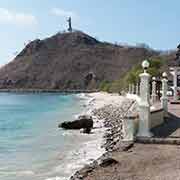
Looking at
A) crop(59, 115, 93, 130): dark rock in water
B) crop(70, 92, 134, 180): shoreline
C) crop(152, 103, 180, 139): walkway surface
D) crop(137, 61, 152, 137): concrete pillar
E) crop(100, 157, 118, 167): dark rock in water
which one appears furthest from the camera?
crop(59, 115, 93, 130): dark rock in water

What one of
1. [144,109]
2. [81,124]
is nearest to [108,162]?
[144,109]

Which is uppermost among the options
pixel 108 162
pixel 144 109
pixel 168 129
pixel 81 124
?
pixel 144 109

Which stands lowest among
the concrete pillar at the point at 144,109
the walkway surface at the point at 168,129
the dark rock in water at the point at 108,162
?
the dark rock in water at the point at 108,162

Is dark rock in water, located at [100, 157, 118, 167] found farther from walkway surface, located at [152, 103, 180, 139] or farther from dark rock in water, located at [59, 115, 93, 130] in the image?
dark rock in water, located at [59, 115, 93, 130]

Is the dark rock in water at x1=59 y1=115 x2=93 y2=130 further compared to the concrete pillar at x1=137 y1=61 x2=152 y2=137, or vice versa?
the dark rock in water at x1=59 y1=115 x2=93 y2=130

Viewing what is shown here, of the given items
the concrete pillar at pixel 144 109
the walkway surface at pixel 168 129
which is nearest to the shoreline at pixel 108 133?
the concrete pillar at pixel 144 109

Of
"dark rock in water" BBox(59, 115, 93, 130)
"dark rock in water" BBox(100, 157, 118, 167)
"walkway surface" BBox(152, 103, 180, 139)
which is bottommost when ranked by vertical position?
"dark rock in water" BBox(59, 115, 93, 130)

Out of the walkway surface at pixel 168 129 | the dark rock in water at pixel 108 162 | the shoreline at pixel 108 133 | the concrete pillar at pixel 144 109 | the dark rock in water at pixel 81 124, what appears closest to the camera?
the dark rock in water at pixel 108 162

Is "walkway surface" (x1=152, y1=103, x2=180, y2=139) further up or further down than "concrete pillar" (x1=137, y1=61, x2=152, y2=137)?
further down

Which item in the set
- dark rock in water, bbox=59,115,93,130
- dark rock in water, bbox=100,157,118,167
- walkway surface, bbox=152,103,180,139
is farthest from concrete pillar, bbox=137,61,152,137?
dark rock in water, bbox=59,115,93,130

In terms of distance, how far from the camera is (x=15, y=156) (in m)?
22.4

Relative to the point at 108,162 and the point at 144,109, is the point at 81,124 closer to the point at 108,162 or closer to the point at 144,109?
the point at 144,109

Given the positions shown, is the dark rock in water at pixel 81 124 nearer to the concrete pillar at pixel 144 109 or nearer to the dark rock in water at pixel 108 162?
the concrete pillar at pixel 144 109

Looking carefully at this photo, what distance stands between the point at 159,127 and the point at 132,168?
25.5 feet
